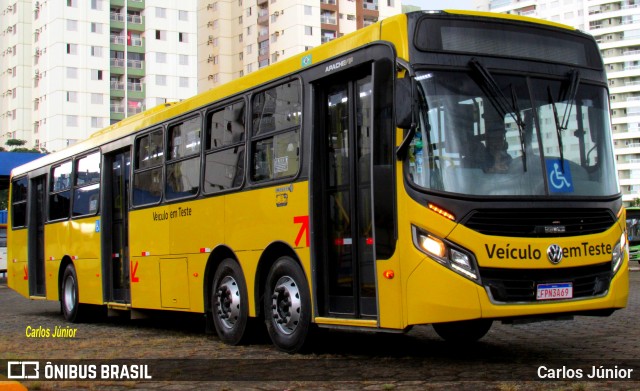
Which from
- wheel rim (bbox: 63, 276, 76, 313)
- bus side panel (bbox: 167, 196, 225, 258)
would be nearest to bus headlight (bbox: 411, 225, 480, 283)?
bus side panel (bbox: 167, 196, 225, 258)

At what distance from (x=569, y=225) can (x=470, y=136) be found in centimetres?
127

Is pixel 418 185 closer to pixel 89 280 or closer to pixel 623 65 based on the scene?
pixel 89 280

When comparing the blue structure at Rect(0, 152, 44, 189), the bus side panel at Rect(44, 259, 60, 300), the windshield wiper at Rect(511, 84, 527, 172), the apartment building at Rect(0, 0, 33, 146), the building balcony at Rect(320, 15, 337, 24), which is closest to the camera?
the windshield wiper at Rect(511, 84, 527, 172)

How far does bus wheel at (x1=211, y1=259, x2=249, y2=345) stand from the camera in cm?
1162

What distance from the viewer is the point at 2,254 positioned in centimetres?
4853

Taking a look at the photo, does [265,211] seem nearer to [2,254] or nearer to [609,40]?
[2,254]

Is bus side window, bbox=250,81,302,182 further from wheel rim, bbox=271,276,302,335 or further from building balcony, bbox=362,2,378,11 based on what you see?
building balcony, bbox=362,2,378,11

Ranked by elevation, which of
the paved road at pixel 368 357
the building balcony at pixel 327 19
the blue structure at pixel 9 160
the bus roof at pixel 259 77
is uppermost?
the building balcony at pixel 327 19

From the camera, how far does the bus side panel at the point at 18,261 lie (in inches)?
826

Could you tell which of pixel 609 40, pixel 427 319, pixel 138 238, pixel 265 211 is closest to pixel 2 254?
pixel 138 238

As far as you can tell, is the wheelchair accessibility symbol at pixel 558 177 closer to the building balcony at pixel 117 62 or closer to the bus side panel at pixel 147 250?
the bus side panel at pixel 147 250

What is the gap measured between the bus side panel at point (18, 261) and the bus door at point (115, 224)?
16.8ft

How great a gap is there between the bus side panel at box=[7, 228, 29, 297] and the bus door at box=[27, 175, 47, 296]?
0.96 ft

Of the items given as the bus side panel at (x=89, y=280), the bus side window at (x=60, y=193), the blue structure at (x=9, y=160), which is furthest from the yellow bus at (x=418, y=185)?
the blue structure at (x=9, y=160)
